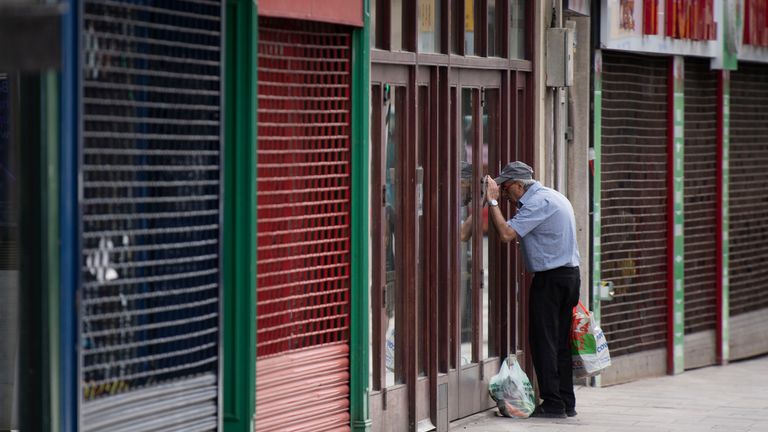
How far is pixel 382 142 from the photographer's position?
30.9 feet

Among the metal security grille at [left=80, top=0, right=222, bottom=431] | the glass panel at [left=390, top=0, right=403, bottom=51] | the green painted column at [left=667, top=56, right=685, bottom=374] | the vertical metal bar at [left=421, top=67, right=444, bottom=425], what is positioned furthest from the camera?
the green painted column at [left=667, top=56, right=685, bottom=374]

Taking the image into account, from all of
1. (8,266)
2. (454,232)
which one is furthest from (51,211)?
(454,232)

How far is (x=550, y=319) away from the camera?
10.8 m

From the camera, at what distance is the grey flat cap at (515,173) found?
34.9 feet

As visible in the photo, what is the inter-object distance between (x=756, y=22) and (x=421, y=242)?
278 inches

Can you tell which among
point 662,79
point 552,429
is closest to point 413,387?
point 552,429

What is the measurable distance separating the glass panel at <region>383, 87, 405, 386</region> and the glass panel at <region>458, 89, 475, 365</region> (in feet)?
3.09

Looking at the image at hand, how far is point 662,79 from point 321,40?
6136 mm

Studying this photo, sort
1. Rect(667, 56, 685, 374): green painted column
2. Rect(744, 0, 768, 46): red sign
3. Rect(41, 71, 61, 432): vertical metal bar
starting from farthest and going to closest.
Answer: Rect(744, 0, 768, 46): red sign < Rect(667, 56, 685, 374): green painted column < Rect(41, 71, 61, 432): vertical metal bar

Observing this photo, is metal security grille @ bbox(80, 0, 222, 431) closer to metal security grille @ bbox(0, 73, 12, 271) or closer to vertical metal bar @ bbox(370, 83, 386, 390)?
metal security grille @ bbox(0, 73, 12, 271)

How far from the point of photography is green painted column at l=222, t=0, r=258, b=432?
773cm

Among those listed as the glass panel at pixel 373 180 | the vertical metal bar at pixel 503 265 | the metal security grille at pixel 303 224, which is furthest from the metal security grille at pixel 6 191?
the vertical metal bar at pixel 503 265

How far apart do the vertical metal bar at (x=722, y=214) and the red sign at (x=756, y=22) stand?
619 millimetres

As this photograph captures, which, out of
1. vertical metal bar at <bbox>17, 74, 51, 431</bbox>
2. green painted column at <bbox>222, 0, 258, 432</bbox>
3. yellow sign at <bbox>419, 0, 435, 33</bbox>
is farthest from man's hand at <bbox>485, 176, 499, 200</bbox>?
vertical metal bar at <bbox>17, 74, 51, 431</bbox>
